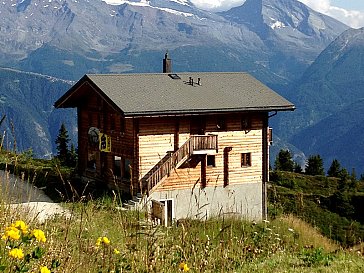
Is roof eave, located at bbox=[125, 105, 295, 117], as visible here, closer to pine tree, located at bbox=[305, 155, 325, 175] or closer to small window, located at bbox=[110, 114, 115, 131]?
small window, located at bbox=[110, 114, 115, 131]

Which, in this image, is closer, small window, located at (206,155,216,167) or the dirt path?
the dirt path

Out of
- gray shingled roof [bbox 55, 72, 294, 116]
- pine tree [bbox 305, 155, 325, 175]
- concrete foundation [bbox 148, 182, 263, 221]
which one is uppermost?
gray shingled roof [bbox 55, 72, 294, 116]

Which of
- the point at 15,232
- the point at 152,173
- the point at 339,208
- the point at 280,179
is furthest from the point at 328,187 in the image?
the point at 15,232

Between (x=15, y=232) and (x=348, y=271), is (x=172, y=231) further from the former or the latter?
(x=15, y=232)

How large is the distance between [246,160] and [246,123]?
184cm

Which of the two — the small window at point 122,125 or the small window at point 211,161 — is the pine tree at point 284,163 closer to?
the small window at point 211,161

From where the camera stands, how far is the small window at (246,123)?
3334cm

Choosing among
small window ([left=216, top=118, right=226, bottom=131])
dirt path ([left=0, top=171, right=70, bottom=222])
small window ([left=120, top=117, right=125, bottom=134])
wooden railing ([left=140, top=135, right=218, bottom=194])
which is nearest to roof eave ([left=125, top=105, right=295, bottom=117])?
small window ([left=216, top=118, right=226, bottom=131])

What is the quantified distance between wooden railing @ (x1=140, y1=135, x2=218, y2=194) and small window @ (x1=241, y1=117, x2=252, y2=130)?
2.53 meters

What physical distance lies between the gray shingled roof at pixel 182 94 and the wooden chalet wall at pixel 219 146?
791 mm

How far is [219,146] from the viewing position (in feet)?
107

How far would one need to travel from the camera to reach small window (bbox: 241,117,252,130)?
33344mm

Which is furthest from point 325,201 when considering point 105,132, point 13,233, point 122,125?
point 13,233

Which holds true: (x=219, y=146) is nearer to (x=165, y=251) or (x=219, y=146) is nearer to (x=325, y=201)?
(x=325, y=201)
